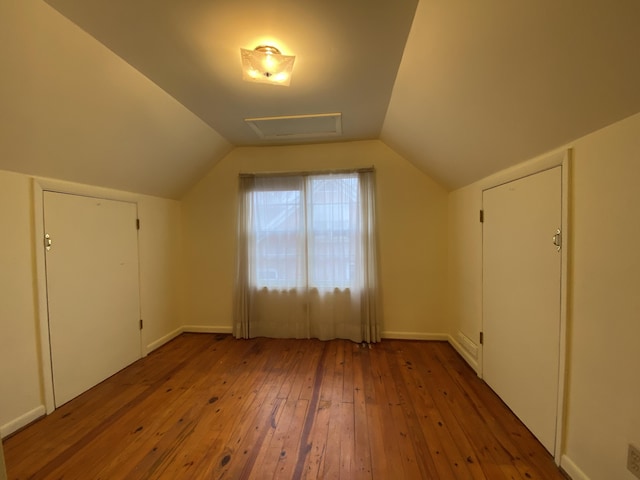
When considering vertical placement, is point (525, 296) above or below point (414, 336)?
above

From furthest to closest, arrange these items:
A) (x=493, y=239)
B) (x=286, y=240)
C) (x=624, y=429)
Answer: (x=286, y=240) → (x=493, y=239) → (x=624, y=429)

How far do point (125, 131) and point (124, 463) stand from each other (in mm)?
2146

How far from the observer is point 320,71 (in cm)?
179

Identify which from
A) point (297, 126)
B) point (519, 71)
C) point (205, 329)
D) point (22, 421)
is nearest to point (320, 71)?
point (297, 126)

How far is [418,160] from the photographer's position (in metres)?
2.85

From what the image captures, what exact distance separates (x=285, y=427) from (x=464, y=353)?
1871mm

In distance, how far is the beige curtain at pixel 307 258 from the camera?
306 cm

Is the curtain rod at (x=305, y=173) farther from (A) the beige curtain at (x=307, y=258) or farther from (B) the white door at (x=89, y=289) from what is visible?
(B) the white door at (x=89, y=289)

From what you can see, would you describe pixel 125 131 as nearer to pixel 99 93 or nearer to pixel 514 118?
pixel 99 93

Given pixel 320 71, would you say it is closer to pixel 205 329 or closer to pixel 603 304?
pixel 603 304

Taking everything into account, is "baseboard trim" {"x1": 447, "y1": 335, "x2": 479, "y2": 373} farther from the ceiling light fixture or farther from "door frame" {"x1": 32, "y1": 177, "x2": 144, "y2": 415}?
"door frame" {"x1": 32, "y1": 177, "x2": 144, "y2": 415}

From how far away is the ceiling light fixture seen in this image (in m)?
1.51

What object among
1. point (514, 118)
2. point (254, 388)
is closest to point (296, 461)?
point (254, 388)

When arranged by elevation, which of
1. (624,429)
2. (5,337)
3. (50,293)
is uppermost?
(50,293)
